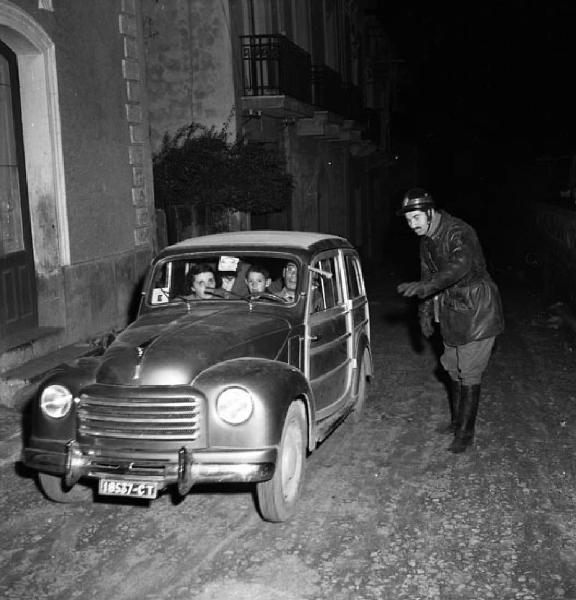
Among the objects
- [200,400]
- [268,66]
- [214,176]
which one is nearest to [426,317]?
[200,400]

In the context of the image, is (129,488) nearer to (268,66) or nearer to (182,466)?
(182,466)

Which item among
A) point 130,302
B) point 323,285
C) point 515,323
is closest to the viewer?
point 323,285

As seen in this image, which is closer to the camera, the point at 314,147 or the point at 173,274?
the point at 173,274

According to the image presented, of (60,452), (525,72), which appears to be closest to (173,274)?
(60,452)

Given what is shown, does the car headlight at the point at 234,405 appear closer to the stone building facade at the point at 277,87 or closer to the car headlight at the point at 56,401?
the car headlight at the point at 56,401

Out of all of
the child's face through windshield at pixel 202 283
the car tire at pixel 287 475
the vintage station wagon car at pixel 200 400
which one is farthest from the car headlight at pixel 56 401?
the child's face through windshield at pixel 202 283

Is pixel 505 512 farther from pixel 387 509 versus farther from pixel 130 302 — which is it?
pixel 130 302

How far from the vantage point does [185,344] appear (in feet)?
16.9

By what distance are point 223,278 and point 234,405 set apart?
200cm

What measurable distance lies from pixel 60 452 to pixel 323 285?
8.61 ft

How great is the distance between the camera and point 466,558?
15.0 feet

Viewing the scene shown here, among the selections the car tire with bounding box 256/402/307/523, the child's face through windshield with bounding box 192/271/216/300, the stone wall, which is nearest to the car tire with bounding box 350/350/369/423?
the child's face through windshield with bounding box 192/271/216/300

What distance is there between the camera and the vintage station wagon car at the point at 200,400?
4.77 meters

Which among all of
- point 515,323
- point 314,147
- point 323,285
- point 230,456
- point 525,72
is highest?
point 525,72
